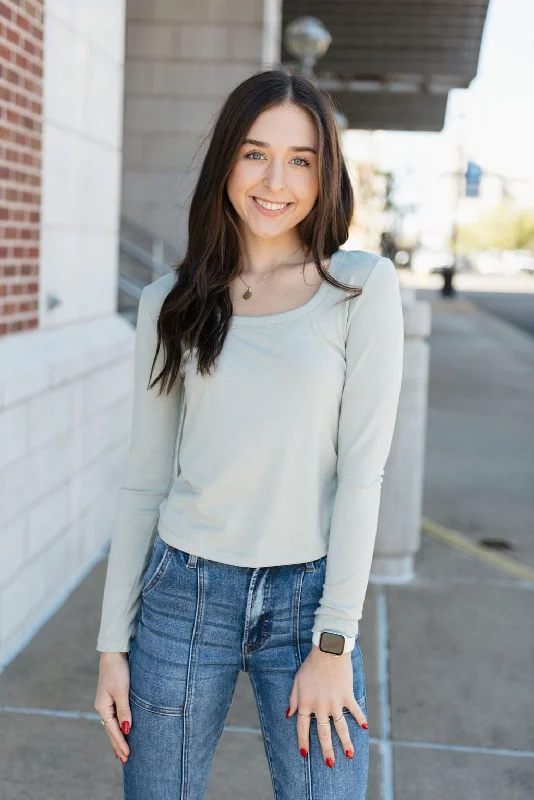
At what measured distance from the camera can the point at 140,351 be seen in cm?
200

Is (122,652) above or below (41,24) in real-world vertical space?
below

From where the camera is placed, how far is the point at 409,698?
3.92m

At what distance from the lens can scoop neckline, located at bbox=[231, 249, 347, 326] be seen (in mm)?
1884

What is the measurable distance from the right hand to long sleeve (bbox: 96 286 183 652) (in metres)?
0.03

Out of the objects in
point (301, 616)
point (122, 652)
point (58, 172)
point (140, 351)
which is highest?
point (58, 172)

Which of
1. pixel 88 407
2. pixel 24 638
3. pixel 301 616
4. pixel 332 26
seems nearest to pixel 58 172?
pixel 88 407

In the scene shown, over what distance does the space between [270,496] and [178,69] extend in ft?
30.1

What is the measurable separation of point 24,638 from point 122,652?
8.28 ft

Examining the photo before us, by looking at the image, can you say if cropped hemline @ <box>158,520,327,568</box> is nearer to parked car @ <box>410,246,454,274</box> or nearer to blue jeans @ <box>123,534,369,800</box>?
blue jeans @ <box>123,534,369,800</box>

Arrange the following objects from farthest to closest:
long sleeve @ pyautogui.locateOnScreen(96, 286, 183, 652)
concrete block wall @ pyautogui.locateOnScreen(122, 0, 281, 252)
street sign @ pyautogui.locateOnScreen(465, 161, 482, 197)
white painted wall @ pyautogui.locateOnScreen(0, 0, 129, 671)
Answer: street sign @ pyautogui.locateOnScreen(465, 161, 482, 197) < concrete block wall @ pyautogui.locateOnScreen(122, 0, 281, 252) < white painted wall @ pyautogui.locateOnScreen(0, 0, 129, 671) < long sleeve @ pyautogui.locateOnScreen(96, 286, 183, 652)

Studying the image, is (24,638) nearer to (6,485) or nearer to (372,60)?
(6,485)

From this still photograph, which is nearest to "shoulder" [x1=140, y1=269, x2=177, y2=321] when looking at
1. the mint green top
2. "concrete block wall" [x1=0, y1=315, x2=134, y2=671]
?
the mint green top

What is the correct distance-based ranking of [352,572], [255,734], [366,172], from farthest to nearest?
[366,172] < [255,734] < [352,572]

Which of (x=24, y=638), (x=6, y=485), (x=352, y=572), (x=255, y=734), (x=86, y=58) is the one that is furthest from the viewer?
(x=86, y=58)
